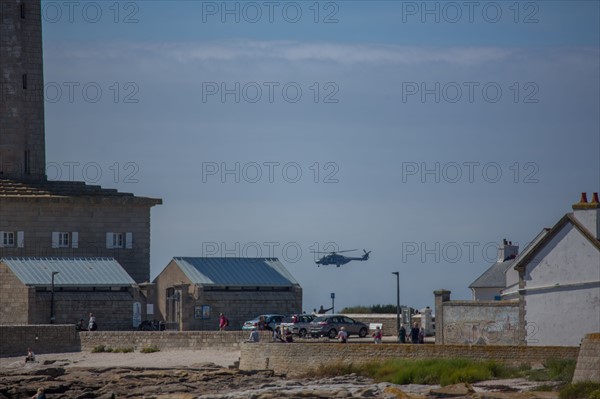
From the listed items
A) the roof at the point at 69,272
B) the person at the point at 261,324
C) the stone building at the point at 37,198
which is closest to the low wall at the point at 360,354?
the person at the point at 261,324

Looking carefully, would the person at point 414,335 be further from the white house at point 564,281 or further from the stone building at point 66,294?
the stone building at point 66,294

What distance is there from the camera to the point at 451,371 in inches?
1954

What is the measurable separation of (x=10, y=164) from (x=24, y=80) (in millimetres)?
3720

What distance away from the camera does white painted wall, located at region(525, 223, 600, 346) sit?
49906 millimetres

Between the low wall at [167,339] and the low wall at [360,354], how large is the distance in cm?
416

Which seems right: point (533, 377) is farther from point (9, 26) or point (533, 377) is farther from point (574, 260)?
point (9, 26)

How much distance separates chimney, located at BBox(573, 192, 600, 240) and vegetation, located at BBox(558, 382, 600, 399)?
7670mm

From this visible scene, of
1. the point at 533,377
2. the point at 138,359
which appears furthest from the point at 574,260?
the point at 138,359

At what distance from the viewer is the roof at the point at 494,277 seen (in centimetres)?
6869

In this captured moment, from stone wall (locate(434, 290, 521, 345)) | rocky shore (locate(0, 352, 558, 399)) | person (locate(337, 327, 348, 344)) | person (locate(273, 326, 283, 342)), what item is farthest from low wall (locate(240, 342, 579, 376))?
person (locate(337, 327, 348, 344))

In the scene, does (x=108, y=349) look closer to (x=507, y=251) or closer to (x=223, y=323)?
(x=223, y=323)

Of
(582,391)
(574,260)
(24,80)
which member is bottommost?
(582,391)

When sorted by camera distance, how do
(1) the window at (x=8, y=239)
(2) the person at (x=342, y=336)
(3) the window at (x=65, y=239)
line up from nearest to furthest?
(2) the person at (x=342, y=336) < (1) the window at (x=8, y=239) < (3) the window at (x=65, y=239)

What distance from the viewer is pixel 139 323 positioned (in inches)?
2712
